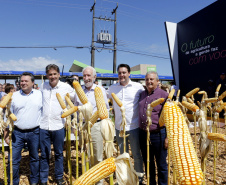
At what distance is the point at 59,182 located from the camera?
3.02 m

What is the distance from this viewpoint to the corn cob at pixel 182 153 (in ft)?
2.54

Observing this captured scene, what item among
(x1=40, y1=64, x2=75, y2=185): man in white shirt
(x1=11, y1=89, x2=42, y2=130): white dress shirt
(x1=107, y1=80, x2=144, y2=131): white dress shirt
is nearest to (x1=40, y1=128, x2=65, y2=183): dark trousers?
(x1=40, y1=64, x2=75, y2=185): man in white shirt

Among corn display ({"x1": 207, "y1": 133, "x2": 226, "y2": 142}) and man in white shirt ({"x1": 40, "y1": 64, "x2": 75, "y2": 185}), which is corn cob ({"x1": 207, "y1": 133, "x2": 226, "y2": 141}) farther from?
man in white shirt ({"x1": 40, "y1": 64, "x2": 75, "y2": 185})

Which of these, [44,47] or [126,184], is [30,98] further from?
[44,47]

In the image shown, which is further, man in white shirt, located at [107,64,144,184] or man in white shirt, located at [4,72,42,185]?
man in white shirt, located at [107,64,144,184]

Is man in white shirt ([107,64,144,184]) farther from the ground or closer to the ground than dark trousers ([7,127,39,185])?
farther from the ground

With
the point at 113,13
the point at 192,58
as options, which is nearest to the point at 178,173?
the point at 192,58

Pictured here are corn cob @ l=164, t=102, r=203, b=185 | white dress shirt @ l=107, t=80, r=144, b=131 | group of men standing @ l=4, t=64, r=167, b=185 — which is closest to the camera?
corn cob @ l=164, t=102, r=203, b=185

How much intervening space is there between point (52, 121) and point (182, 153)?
2.46m

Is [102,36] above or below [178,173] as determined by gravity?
above

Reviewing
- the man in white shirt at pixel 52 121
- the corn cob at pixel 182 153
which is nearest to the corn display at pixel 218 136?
the corn cob at pixel 182 153

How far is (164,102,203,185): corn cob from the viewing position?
0.77m

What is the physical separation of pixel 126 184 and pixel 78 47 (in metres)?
18.5

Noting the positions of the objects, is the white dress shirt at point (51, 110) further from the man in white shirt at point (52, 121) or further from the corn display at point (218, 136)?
the corn display at point (218, 136)
